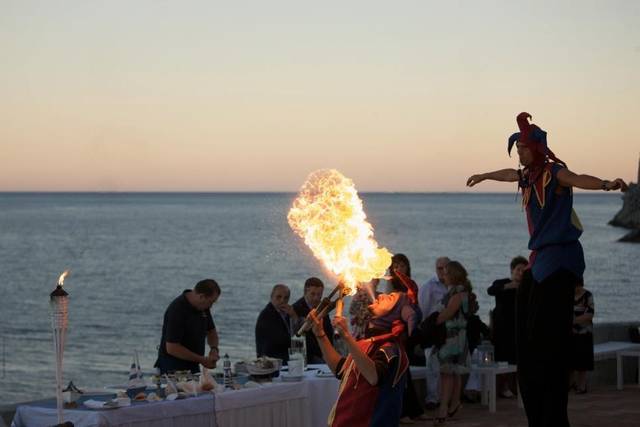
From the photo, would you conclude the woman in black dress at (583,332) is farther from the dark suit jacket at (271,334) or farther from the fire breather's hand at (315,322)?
the fire breather's hand at (315,322)

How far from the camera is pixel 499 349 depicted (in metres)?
12.7

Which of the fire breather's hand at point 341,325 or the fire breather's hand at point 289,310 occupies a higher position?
the fire breather's hand at point 341,325

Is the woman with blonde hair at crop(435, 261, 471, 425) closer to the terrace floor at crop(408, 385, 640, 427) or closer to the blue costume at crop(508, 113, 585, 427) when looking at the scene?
the terrace floor at crop(408, 385, 640, 427)

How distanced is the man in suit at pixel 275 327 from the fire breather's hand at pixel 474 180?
421cm

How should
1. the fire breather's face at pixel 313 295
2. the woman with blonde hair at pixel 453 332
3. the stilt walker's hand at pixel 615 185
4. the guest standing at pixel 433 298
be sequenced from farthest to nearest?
1. the guest standing at pixel 433 298
2. the woman with blonde hair at pixel 453 332
3. the fire breather's face at pixel 313 295
4. the stilt walker's hand at pixel 615 185

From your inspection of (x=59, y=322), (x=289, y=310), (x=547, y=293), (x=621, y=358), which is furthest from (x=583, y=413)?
(x=59, y=322)

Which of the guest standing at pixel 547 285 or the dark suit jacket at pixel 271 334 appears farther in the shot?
the dark suit jacket at pixel 271 334

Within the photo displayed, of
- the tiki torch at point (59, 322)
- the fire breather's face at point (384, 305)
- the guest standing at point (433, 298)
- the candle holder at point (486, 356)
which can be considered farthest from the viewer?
the candle holder at point (486, 356)

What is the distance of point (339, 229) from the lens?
6676mm

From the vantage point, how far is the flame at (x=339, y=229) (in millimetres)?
6445

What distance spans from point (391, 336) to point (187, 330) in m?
3.65

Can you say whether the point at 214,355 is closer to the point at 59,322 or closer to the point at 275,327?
the point at 275,327

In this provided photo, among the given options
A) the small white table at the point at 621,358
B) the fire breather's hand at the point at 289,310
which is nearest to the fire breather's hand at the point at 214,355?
the fire breather's hand at the point at 289,310

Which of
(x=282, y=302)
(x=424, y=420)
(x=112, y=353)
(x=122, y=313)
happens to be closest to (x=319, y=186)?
(x=282, y=302)
